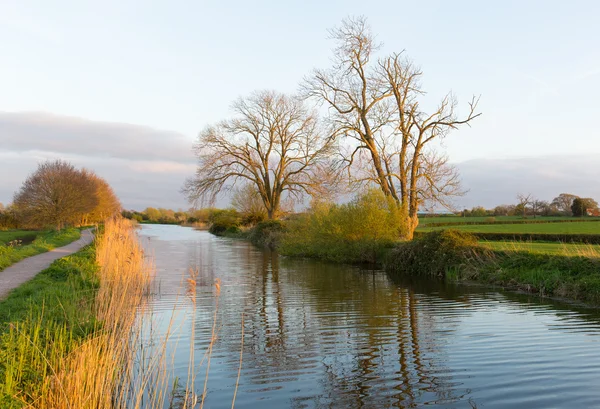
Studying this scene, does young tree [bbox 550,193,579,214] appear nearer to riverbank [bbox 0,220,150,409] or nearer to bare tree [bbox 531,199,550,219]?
bare tree [bbox 531,199,550,219]

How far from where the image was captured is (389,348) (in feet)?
25.7

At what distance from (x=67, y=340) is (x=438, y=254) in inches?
563

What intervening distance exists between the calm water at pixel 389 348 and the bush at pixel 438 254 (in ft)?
9.99

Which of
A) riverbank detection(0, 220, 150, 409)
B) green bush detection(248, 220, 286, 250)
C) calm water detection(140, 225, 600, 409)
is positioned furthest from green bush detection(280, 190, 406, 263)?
riverbank detection(0, 220, 150, 409)

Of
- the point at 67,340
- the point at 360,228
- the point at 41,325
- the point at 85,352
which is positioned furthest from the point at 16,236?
the point at 85,352

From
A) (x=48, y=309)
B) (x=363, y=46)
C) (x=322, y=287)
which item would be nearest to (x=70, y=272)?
(x=48, y=309)

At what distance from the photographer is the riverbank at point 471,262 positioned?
12752 mm

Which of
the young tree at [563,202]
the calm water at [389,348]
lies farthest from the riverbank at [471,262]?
the young tree at [563,202]

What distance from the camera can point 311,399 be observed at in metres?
5.67

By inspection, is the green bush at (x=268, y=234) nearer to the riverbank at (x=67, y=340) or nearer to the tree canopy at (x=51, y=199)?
the tree canopy at (x=51, y=199)

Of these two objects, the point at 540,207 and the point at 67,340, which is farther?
the point at 540,207

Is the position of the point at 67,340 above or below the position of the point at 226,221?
below

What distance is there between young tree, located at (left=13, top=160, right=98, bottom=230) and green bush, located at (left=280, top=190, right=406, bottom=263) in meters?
29.2

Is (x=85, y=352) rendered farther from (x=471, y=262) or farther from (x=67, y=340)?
(x=471, y=262)
